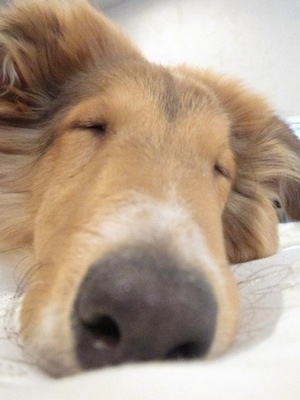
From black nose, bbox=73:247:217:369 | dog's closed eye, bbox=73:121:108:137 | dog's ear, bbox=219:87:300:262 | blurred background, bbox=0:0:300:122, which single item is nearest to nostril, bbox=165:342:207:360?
black nose, bbox=73:247:217:369

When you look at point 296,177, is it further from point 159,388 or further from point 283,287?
point 159,388

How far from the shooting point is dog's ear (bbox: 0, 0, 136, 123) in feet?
5.03

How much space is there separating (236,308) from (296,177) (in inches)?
38.0

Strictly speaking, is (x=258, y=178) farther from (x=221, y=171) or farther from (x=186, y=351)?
(x=186, y=351)

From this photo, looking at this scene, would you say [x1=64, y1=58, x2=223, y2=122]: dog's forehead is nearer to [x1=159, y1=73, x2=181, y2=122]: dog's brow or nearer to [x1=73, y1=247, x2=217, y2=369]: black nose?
[x1=159, y1=73, x2=181, y2=122]: dog's brow

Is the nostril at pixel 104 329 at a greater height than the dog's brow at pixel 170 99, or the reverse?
the dog's brow at pixel 170 99

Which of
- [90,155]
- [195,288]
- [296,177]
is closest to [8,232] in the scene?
[90,155]

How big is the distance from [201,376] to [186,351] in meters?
0.14

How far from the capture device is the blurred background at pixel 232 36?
4859mm

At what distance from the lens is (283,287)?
1016 millimetres

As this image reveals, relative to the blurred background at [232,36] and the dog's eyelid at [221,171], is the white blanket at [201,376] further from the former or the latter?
the blurred background at [232,36]

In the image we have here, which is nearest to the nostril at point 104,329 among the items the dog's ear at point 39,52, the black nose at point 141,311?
the black nose at point 141,311

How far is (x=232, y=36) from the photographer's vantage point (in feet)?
16.5

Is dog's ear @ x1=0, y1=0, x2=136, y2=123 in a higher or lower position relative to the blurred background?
lower
